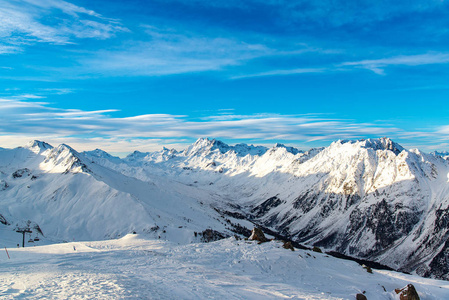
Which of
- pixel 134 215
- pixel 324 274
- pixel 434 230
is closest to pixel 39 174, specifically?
pixel 134 215

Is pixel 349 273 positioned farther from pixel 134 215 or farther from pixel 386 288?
pixel 134 215

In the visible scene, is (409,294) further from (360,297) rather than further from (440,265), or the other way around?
(440,265)

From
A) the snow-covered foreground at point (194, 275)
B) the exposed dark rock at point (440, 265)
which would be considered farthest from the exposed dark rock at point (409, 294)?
the exposed dark rock at point (440, 265)

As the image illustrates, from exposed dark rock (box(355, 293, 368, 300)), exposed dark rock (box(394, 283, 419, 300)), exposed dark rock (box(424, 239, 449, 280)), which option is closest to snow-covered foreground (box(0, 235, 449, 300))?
exposed dark rock (box(355, 293, 368, 300))

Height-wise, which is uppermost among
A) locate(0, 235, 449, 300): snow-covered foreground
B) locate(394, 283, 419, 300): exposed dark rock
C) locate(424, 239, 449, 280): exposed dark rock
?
locate(0, 235, 449, 300): snow-covered foreground

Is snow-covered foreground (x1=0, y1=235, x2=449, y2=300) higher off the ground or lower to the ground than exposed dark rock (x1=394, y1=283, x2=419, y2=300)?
higher

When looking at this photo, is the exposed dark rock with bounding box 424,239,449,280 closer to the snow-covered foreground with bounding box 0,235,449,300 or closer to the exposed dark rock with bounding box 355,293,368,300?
the snow-covered foreground with bounding box 0,235,449,300

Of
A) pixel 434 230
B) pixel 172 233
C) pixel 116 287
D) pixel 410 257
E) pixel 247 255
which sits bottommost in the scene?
pixel 410 257

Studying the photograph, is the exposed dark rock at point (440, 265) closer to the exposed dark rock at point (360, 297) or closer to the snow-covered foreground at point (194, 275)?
the snow-covered foreground at point (194, 275)
